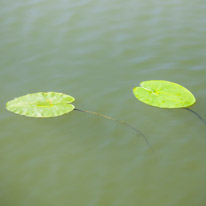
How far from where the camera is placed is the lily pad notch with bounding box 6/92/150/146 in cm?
272

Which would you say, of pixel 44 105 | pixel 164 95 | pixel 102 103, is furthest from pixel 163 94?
pixel 44 105

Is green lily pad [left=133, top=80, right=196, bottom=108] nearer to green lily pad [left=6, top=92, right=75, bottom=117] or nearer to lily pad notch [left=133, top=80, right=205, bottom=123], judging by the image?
lily pad notch [left=133, top=80, right=205, bottom=123]

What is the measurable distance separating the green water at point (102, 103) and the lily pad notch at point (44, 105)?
6 cm

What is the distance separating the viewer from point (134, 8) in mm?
4168

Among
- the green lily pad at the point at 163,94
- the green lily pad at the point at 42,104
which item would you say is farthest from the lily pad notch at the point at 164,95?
the green lily pad at the point at 42,104

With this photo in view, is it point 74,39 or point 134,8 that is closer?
point 74,39

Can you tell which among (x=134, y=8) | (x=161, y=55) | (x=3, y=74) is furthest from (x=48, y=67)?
(x=134, y=8)

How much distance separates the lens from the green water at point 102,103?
91.4 inches

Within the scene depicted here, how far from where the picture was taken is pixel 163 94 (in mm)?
2916

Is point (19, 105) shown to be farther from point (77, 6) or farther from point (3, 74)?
point (77, 6)

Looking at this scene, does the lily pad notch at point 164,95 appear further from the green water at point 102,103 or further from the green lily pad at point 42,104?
the green lily pad at point 42,104

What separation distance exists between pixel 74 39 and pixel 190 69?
44.8 inches

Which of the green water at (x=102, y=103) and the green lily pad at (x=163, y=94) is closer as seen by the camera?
the green water at (x=102, y=103)

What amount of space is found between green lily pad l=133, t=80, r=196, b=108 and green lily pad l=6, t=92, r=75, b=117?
1.76 feet
